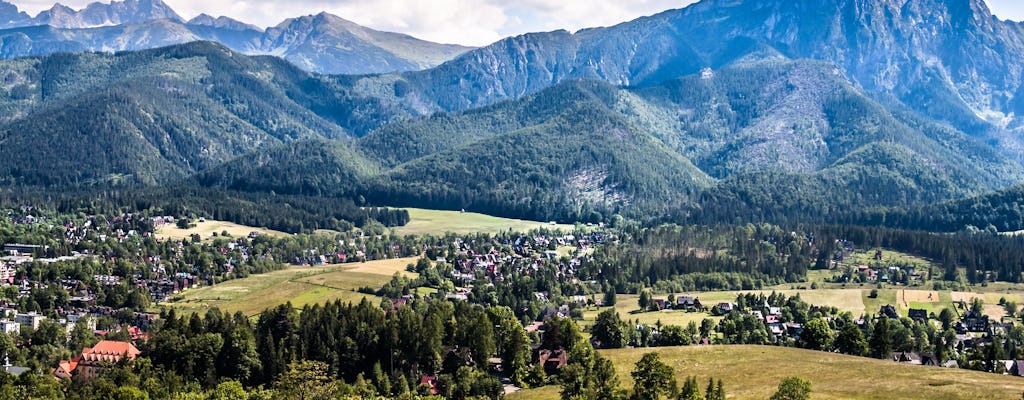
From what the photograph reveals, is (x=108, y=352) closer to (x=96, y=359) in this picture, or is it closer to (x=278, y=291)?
(x=96, y=359)

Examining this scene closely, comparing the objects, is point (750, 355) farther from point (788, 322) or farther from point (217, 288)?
point (217, 288)

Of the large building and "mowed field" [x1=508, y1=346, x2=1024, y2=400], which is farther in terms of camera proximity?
the large building

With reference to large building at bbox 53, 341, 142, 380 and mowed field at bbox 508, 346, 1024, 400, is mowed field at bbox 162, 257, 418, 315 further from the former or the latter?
mowed field at bbox 508, 346, 1024, 400

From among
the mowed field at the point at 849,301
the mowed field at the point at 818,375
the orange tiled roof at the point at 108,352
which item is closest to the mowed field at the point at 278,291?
the orange tiled roof at the point at 108,352

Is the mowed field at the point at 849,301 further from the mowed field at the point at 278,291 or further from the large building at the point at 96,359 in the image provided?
the large building at the point at 96,359

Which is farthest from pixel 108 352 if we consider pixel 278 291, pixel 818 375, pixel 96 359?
pixel 818 375

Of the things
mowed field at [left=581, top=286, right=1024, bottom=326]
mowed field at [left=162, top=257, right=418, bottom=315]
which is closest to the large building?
mowed field at [left=162, top=257, right=418, bottom=315]
